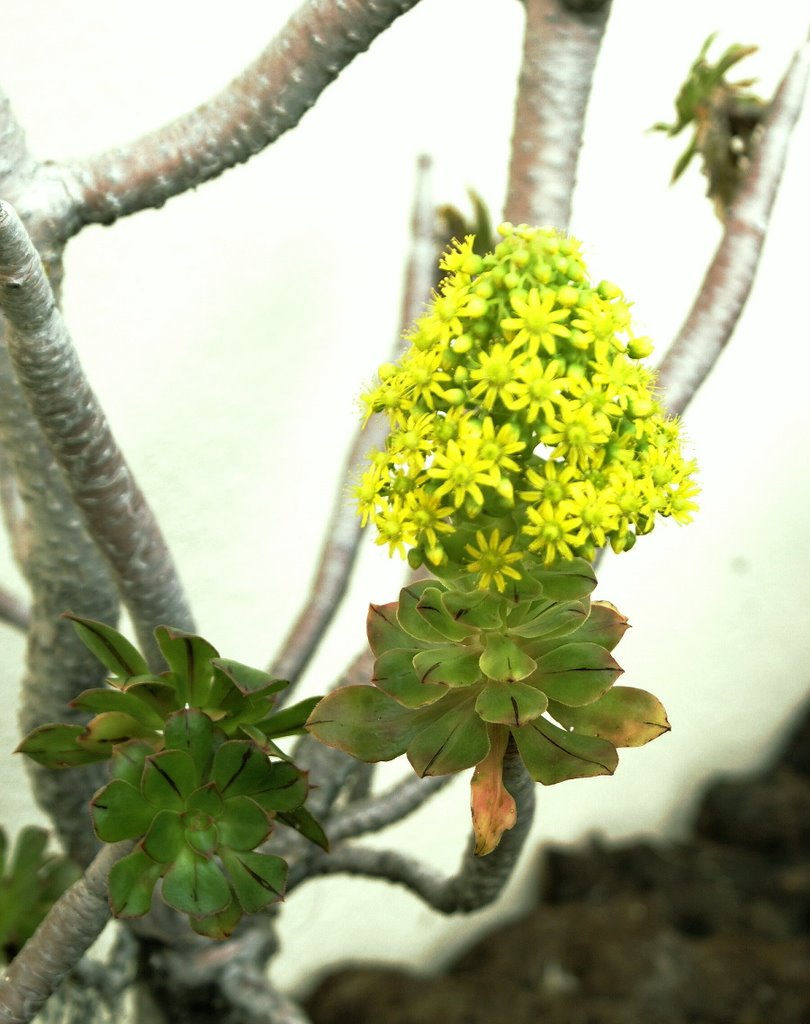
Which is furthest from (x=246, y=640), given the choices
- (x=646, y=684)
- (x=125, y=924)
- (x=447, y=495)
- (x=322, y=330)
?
(x=447, y=495)

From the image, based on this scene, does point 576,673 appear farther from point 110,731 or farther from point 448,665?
point 110,731

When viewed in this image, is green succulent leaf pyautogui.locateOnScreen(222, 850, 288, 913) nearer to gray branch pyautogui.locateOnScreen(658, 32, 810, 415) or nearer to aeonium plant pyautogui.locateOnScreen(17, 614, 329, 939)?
aeonium plant pyautogui.locateOnScreen(17, 614, 329, 939)

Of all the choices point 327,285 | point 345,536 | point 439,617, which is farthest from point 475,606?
point 327,285

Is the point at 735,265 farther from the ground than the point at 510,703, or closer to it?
farther from the ground

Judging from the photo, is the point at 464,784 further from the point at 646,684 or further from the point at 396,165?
the point at 396,165

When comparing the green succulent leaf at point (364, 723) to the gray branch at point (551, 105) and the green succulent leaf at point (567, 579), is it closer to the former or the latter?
the green succulent leaf at point (567, 579)

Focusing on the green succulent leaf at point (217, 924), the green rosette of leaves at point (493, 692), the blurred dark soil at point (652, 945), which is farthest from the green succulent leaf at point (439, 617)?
the blurred dark soil at point (652, 945)

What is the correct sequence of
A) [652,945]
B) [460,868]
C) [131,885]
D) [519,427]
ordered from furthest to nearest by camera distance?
[652,945] → [460,868] → [131,885] → [519,427]
